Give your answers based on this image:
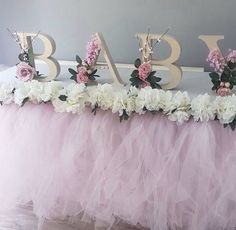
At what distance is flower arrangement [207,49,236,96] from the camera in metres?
1.00

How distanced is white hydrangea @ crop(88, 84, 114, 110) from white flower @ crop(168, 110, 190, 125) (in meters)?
0.20

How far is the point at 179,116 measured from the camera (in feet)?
3.12

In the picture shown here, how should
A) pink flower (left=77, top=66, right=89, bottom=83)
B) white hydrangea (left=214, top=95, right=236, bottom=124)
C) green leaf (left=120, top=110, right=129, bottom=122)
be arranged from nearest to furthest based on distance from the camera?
white hydrangea (left=214, top=95, right=236, bottom=124) < green leaf (left=120, top=110, right=129, bottom=122) < pink flower (left=77, top=66, right=89, bottom=83)

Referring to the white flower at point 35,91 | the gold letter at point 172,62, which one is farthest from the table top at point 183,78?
the white flower at point 35,91

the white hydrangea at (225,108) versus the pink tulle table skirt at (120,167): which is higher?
the white hydrangea at (225,108)

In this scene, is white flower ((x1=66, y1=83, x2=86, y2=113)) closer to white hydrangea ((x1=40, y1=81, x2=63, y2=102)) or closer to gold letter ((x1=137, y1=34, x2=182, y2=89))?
white hydrangea ((x1=40, y1=81, x2=63, y2=102))

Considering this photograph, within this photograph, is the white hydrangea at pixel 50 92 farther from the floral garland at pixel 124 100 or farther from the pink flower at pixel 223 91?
the pink flower at pixel 223 91

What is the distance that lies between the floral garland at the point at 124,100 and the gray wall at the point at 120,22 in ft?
1.46

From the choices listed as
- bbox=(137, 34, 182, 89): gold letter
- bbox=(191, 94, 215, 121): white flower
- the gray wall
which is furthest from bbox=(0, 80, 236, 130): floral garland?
the gray wall

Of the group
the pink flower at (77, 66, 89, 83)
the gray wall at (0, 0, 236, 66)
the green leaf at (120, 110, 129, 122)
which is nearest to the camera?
the green leaf at (120, 110, 129, 122)

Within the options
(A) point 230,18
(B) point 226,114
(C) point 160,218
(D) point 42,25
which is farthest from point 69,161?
(A) point 230,18

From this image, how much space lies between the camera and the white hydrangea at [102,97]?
3.32 feet

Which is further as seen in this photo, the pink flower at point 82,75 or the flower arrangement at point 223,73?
the pink flower at point 82,75

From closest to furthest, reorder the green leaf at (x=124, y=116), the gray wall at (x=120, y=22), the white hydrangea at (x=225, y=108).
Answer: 1. the white hydrangea at (x=225, y=108)
2. the green leaf at (x=124, y=116)
3. the gray wall at (x=120, y=22)
